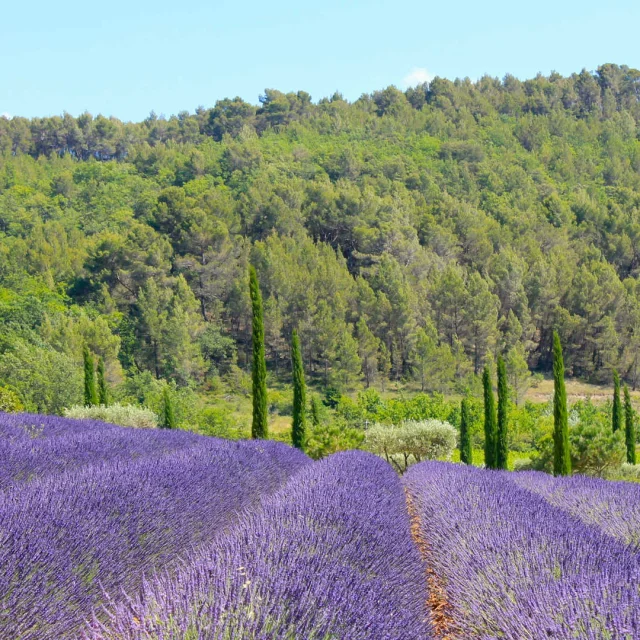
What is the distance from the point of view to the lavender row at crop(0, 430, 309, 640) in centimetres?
357

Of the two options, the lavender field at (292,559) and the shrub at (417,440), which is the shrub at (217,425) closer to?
the shrub at (417,440)

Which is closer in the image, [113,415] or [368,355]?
[113,415]

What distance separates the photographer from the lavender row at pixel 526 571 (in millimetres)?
3096

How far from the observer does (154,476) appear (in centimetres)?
611

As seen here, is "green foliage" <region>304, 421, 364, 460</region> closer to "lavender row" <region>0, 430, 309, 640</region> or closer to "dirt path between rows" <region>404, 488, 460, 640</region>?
"lavender row" <region>0, 430, 309, 640</region>

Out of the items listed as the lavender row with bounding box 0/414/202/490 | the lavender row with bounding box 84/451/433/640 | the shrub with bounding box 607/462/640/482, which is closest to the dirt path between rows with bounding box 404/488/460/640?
the lavender row with bounding box 84/451/433/640

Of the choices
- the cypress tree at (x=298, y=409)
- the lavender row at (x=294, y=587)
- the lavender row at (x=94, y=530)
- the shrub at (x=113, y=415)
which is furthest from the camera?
the shrub at (x=113, y=415)

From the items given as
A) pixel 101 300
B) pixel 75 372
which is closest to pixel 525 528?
pixel 75 372

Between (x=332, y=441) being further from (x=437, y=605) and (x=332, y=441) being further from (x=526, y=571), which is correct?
(x=526, y=571)

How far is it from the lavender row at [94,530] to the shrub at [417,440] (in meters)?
10.4

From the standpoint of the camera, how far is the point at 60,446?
788cm

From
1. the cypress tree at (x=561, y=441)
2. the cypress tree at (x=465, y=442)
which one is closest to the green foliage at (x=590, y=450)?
the cypress tree at (x=561, y=441)

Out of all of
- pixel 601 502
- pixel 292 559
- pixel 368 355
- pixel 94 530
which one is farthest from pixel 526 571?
pixel 368 355

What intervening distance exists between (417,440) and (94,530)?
14014mm
